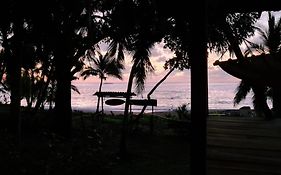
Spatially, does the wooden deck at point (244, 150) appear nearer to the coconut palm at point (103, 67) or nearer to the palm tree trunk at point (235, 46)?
A: the palm tree trunk at point (235, 46)

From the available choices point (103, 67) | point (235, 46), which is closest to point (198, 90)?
point (235, 46)

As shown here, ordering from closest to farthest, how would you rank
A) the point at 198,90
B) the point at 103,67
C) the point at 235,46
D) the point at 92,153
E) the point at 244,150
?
the point at 198,90, the point at 244,150, the point at 235,46, the point at 92,153, the point at 103,67

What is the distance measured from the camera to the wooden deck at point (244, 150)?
380cm

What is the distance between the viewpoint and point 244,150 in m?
4.07

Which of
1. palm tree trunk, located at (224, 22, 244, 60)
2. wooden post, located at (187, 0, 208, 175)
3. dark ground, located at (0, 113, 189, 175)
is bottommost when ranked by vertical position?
dark ground, located at (0, 113, 189, 175)

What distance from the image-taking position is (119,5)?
12531 mm

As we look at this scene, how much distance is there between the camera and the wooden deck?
380 centimetres

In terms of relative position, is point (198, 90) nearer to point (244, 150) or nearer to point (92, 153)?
point (244, 150)

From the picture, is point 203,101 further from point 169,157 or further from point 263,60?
point 169,157

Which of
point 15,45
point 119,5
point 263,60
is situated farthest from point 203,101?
point 15,45

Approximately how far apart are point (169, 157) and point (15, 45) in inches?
262

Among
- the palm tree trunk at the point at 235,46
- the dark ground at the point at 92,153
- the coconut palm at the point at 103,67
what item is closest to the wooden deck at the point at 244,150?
the palm tree trunk at the point at 235,46

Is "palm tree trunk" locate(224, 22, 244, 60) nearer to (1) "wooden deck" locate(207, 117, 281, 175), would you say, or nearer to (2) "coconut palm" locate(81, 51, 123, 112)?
(1) "wooden deck" locate(207, 117, 281, 175)

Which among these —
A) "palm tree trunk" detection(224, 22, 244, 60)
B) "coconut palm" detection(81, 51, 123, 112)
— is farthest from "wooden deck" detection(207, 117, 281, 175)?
"coconut palm" detection(81, 51, 123, 112)
